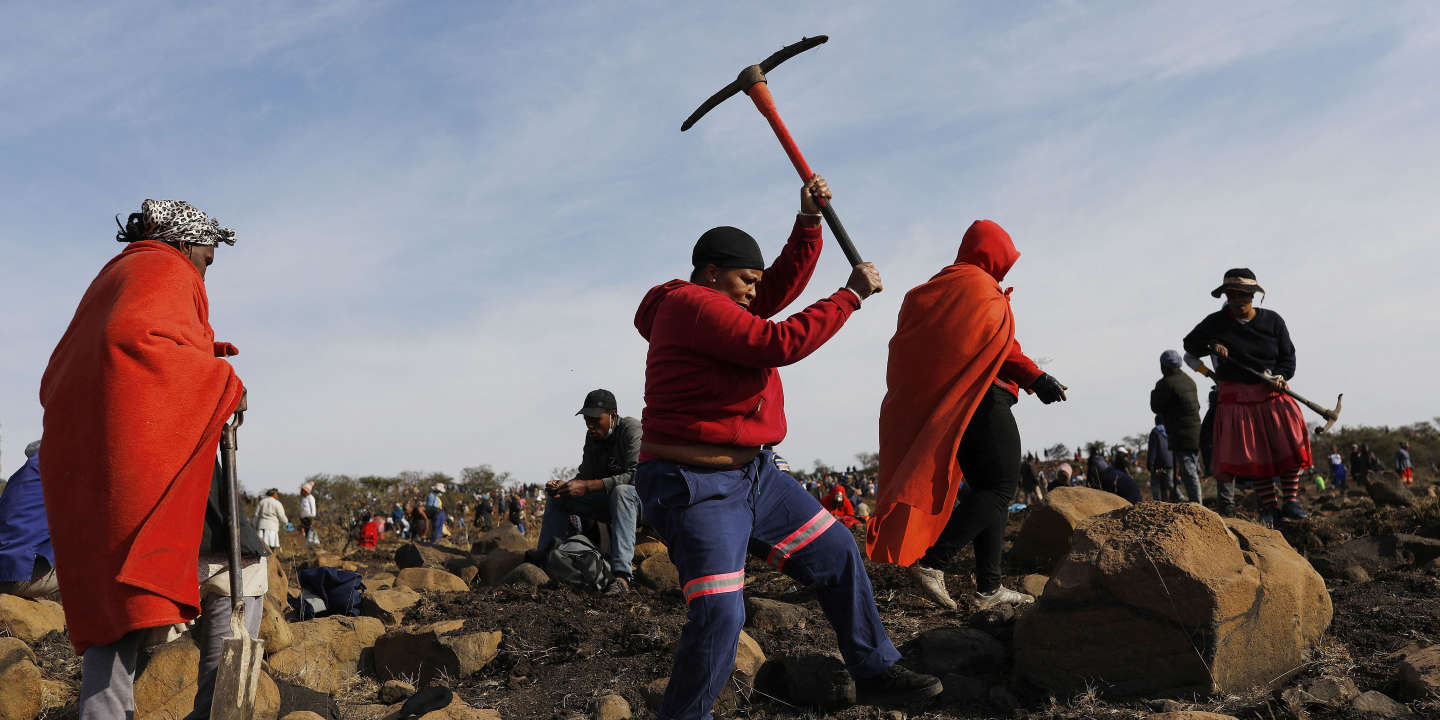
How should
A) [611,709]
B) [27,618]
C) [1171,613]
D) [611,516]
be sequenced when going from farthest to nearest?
[611,516] < [27,618] < [611,709] < [1171,613]

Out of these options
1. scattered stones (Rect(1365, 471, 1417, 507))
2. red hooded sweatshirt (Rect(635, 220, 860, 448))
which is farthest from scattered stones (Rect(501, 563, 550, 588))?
scattered stones (Rect(1365, 471, 1417, 507))

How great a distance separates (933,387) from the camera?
4383 millimetres

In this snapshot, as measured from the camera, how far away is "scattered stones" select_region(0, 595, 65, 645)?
5.22 meters

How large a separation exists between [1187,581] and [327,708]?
3255 mm

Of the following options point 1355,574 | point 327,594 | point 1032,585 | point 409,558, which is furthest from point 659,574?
point 1355,574

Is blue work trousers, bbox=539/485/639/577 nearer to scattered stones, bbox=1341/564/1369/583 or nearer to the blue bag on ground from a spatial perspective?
the blue bag on ground

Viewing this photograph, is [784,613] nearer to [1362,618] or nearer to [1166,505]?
[1166,505]

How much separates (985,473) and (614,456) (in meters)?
2.95

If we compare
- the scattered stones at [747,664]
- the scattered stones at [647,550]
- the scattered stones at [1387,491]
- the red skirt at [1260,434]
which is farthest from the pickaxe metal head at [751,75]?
the scattered stones at [1387,491]

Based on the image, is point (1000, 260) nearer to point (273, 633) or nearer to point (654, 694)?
point (654, 694)

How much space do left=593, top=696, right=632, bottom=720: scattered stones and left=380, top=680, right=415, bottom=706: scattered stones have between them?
119 centimetres

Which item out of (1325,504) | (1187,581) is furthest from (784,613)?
(1325,504)

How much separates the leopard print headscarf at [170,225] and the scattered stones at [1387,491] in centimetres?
882

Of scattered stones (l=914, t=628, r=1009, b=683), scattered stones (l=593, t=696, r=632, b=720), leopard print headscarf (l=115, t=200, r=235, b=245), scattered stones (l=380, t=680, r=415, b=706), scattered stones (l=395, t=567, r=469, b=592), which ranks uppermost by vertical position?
leopard print headscarf (l=115, t=200, r=235, b=245)
